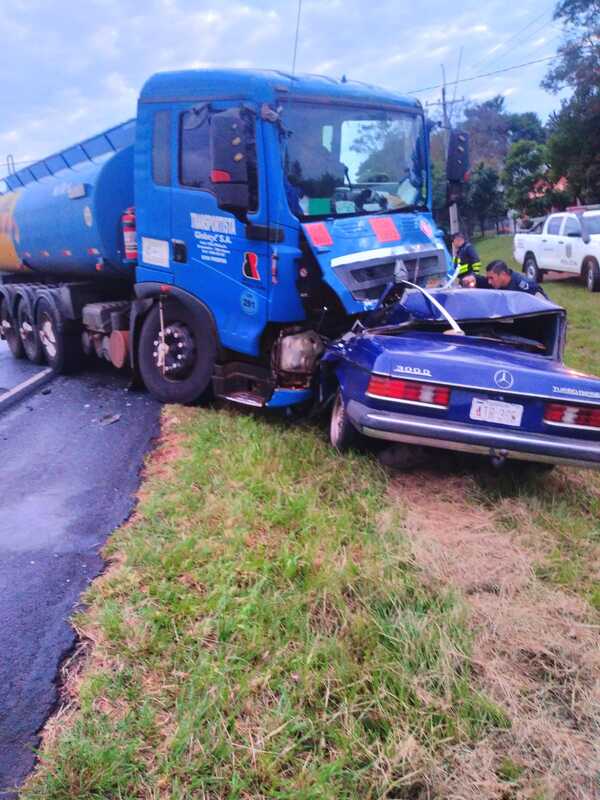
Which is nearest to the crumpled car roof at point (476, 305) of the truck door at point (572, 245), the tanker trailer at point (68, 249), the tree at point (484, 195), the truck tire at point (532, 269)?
the tanker trailer at point (68, 249)

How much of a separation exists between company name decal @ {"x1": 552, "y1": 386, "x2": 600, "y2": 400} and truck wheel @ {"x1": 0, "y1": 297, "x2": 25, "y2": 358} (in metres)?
8.31

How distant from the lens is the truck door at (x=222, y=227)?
564 centimetres

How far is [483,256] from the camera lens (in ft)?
89.7

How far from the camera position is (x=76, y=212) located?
814cm

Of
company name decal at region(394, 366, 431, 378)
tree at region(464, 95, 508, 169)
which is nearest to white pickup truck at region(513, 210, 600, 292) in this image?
company name decal at region(394, 366, 431, 378)

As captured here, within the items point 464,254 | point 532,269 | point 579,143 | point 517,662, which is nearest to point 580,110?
point 579,143

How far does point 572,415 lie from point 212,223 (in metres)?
3.40

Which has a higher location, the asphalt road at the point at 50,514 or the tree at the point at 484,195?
the tree at the point at 484,195

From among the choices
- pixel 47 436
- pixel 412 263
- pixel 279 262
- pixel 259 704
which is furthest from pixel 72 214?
pixel 259 704

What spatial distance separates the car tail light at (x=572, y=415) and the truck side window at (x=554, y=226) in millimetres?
13552

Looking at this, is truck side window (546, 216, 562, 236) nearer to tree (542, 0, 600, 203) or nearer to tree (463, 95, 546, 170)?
tree (542, 0, 600, 203)

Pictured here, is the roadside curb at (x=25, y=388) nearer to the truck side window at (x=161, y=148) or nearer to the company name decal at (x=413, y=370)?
the truck side window at (x=161, y=148)

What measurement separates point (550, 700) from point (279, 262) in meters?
3.84

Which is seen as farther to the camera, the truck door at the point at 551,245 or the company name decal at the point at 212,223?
the truck door at the point at 551,245
